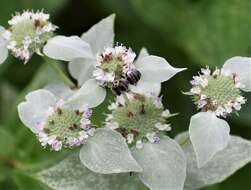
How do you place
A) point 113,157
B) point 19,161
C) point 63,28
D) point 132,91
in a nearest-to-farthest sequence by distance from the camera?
point 113,157, point 132,91, point 19,161, point 63,28

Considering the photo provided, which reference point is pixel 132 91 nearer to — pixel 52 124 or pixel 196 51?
pixel 52 124

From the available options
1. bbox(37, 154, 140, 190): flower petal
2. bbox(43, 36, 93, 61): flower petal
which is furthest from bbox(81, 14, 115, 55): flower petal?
bbox(37, 154, 140, 190): flower petal

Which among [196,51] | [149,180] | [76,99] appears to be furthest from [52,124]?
[196,51]

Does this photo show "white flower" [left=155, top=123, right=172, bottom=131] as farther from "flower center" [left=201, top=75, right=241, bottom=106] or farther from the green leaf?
the green leaf

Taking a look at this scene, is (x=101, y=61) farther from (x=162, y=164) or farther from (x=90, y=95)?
(x=162, y=164)

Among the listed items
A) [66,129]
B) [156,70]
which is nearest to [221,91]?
[156,70]
